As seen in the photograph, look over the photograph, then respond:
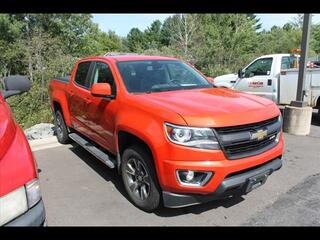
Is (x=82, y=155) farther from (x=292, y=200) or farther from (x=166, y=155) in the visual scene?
(x=292, y=200)

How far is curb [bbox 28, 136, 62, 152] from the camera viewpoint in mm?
6589

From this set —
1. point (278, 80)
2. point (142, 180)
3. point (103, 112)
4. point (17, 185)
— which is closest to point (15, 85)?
point (103, 112)

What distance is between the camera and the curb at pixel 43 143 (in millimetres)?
6589

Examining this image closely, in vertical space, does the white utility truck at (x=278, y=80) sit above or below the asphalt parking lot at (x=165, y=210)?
above

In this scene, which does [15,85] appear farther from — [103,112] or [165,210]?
[165,210]

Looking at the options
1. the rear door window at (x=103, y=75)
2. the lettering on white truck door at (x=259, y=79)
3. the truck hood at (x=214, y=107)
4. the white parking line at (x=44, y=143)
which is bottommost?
the white parking line at (x=44, y=143)

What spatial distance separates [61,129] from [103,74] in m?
2.37

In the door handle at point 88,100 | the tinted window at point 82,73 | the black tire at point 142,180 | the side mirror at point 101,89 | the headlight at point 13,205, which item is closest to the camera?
the headlight at point 13,205

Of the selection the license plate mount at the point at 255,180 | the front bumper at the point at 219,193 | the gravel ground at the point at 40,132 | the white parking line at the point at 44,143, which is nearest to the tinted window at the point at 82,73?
the white parking line at the point at 44,143

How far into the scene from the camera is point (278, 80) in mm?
8961

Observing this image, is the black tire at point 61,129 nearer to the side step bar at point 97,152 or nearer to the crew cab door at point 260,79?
the side step bar at point 97,152

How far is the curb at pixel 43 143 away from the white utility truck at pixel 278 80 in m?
5.75

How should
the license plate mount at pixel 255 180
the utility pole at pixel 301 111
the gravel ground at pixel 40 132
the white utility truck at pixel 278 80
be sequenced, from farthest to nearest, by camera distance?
1. the white utility truck at pixel 278 80
2. the utility pole at pixel 301 111
3. the gravel ground at pixel 40 132
4. the license plate mount at pixel 255 180
